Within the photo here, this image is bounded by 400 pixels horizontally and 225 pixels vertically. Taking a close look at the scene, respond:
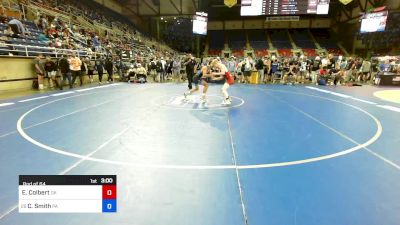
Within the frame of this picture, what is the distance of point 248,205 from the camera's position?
2.94m

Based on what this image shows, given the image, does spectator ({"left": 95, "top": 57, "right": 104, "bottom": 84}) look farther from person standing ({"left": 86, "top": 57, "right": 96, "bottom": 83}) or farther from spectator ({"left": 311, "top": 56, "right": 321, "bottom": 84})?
spectator ({"left": 311, "top": 56, "right": 321, "bottom": 84})

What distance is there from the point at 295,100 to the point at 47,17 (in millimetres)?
18826

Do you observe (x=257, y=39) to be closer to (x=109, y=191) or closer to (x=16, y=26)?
(x=16, y=26)

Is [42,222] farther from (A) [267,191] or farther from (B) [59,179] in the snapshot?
(A) [267,191]

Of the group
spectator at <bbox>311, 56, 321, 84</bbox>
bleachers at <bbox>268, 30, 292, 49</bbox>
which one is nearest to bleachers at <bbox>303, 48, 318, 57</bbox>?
bleachers at <bbox>268, 30, 292, 49</bbox>

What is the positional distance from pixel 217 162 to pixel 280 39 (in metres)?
45.9

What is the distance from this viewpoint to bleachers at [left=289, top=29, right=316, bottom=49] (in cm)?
4335

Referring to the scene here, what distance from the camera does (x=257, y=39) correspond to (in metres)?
45.6

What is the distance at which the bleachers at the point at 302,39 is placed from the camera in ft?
142

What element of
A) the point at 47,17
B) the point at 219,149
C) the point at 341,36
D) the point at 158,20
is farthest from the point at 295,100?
the point at 341,36

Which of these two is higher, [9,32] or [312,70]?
[9,32]

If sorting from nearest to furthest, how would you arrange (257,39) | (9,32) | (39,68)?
(9,32)
(39,68)
(257,39)

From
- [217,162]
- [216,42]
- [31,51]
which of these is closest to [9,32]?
[31,51]
